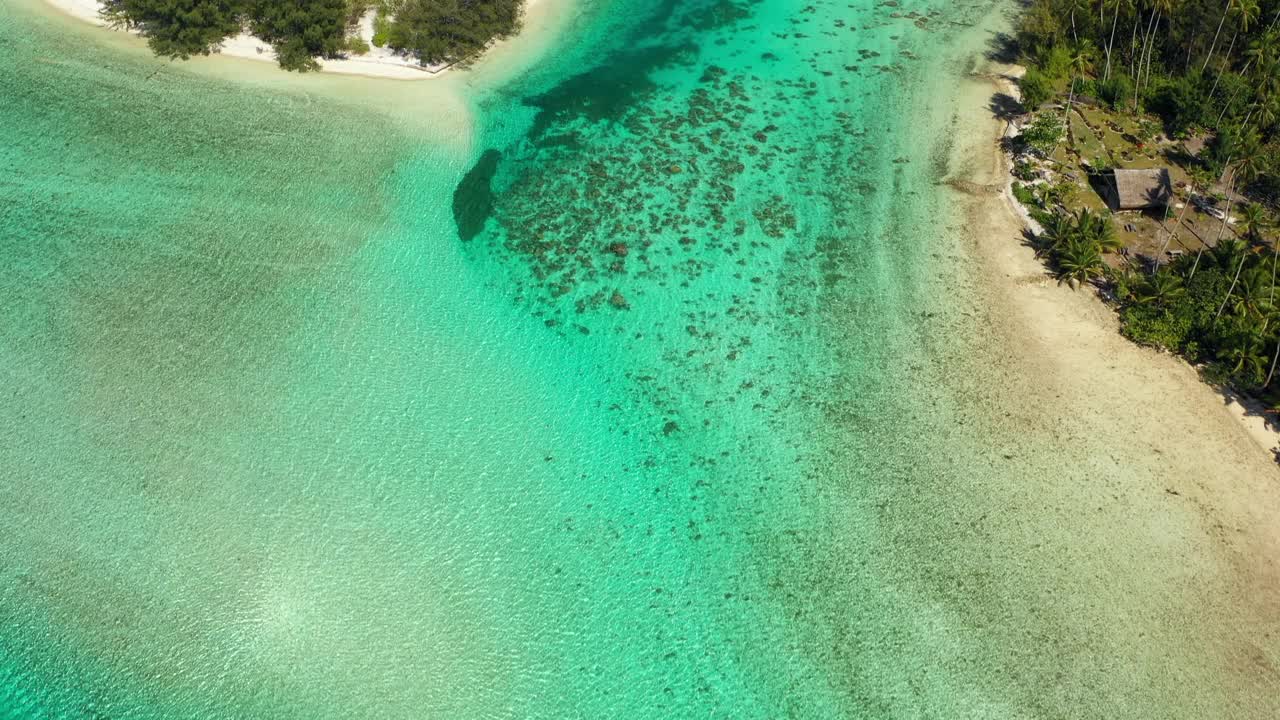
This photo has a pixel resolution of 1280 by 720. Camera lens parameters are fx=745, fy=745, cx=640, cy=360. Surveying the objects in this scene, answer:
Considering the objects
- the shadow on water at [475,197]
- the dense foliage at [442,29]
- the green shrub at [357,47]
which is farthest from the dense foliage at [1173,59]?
the green shrub at [357,47]

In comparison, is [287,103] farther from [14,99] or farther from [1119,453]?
[1119,453]

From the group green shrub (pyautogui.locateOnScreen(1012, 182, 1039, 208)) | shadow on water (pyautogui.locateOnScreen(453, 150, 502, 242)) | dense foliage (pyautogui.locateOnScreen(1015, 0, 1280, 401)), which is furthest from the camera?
green shrub (pyautogui.locateOnScreen(1012, 182, 1039, 208))

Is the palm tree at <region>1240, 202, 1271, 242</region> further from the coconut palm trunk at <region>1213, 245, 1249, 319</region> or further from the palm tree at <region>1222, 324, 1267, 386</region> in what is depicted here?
the palm tree at <region>1222, 324, 1267, 386</region>

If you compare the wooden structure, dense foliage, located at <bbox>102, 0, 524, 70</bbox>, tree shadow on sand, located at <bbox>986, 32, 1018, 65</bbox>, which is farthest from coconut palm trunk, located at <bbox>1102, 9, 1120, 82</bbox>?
dense foliage, located at <bbox>102, 0, 524, 70</bbox>

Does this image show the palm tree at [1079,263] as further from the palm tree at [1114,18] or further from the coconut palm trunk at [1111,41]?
the coconut palm trunk at [1111,41]

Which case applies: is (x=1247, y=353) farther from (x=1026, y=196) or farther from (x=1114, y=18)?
(x=1114, y=18)

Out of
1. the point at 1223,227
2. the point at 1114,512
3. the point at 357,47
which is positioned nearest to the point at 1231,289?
the point at 1223,227

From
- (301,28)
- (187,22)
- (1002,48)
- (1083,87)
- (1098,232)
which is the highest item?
(187,22)

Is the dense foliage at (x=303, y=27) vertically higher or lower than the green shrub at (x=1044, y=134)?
higher
